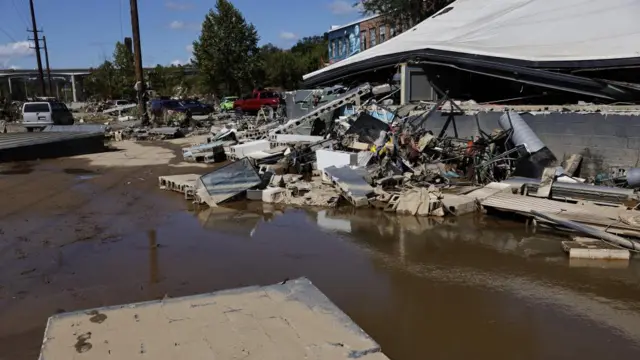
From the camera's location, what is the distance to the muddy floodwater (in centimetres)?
477

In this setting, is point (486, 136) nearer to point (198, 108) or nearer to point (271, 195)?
point (271, 195)

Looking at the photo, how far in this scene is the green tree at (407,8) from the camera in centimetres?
3069

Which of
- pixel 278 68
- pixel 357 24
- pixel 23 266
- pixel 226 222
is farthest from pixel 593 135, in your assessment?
pixel 278 68

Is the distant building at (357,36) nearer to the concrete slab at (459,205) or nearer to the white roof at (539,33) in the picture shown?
the white roof at (539,33)

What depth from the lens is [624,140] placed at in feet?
34.0

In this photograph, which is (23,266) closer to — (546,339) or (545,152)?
(546,339)

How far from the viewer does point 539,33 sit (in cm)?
1596

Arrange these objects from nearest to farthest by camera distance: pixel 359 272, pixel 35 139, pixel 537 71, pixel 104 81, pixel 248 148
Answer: pixel 359 272, pixel 537 71, pixel 248 148, pixel 35 139, pixel 104 81

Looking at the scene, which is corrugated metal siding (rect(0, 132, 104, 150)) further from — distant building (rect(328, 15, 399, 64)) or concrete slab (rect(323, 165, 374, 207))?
distant building (rect(328, 15, 399, 64))

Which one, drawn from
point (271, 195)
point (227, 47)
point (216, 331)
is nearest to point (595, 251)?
point (216, 331)

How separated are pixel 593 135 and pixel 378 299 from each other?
25.7 ft

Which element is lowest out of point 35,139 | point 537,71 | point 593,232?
point 593,232

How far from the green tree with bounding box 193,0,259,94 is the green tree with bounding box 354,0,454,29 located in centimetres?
1539

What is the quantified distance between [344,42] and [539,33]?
34917 mm
